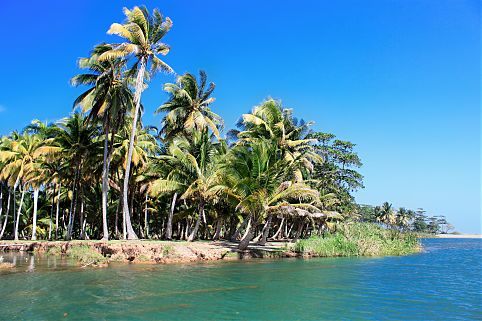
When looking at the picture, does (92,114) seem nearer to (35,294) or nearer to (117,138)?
(117,138)

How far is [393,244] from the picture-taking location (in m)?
30.0

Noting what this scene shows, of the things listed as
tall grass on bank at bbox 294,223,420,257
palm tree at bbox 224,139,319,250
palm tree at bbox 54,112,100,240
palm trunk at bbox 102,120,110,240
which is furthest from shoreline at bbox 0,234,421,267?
palm tree at bbox 54,112,100,240

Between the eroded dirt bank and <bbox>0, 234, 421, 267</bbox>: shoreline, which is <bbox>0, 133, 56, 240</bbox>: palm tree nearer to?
<bbox>0, 234, 421, 267</bbox>: shoreline

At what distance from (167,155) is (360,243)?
685 inches

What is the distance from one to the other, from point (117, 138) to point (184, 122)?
6484 mm

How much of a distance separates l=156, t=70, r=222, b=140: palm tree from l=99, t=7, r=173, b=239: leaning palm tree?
702 cm

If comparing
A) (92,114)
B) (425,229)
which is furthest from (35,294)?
(425,229)

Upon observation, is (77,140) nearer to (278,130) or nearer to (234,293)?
(278,130)

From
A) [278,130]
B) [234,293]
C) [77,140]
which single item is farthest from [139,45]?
[234,293]

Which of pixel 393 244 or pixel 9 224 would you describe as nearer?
pixel 393 244

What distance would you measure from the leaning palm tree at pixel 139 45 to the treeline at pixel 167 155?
7 cm

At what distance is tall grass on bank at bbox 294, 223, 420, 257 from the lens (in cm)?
2539

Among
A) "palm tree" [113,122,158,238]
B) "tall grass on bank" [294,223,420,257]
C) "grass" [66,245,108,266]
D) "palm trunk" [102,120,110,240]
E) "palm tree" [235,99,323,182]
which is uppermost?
"palm tree" [235,99,323,182]

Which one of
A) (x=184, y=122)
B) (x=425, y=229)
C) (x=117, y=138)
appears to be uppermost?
(x=184, y=122)
